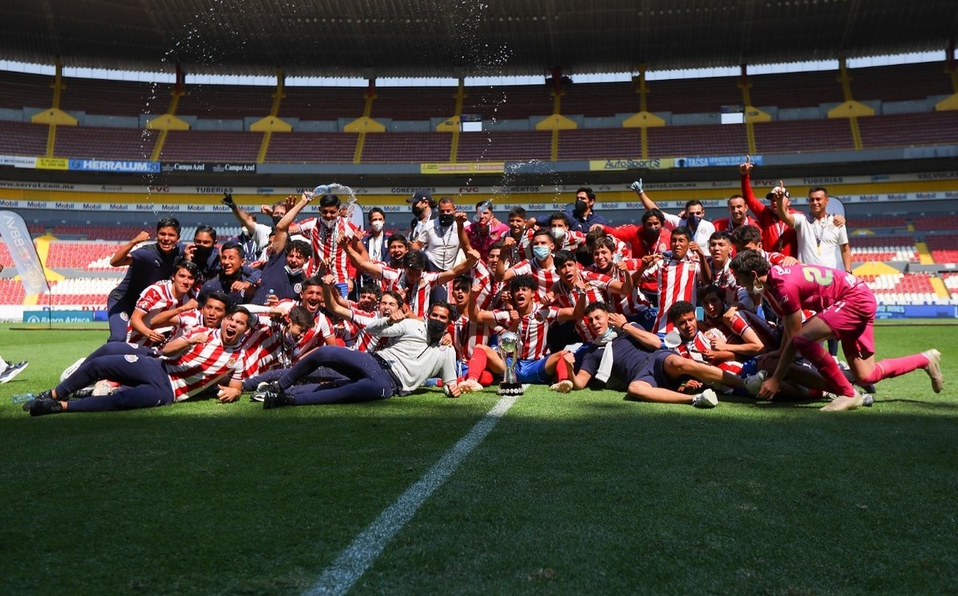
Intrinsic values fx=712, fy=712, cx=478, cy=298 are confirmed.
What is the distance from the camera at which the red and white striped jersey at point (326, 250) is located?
336 inches

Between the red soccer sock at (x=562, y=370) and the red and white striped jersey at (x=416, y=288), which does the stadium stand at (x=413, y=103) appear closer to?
the red and white striped jersey at (x=416, y=288)

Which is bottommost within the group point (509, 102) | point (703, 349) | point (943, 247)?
point (703, 349)

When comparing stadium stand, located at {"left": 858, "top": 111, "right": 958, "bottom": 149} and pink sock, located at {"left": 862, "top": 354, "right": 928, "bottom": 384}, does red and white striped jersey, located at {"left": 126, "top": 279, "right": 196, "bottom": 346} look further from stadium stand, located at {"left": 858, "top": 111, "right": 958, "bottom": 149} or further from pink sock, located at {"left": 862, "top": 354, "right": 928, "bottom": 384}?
stadium stand, located at {"left": 858, "top": 111, "right": 958, "bottom": 149}

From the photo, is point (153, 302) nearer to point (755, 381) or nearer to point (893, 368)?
point (755, 381)

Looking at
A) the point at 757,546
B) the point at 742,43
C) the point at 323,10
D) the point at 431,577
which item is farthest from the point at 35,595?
the point at 742,43

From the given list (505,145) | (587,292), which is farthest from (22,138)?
(587,292)

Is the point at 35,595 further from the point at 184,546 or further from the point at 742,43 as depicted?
the point at 742,43

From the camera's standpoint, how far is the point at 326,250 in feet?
28.3

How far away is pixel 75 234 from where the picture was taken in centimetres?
3372

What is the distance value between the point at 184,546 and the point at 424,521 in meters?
0.85

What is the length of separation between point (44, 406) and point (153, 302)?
5.48ft

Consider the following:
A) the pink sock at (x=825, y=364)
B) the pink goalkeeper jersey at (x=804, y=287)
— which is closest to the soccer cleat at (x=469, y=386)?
the pink goalkeeper jersey at (x=804, y=287)

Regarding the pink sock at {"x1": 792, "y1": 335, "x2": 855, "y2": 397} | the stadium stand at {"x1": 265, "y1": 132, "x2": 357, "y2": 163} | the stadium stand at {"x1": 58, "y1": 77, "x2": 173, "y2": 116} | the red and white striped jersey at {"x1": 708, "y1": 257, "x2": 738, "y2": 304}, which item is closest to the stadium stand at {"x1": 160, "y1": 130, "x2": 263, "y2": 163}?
the stadium stand at {"x1": 265, "y1": 132, "x2": 357, "y2": 163}

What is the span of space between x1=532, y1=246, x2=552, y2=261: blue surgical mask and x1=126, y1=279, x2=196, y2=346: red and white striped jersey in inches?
147
